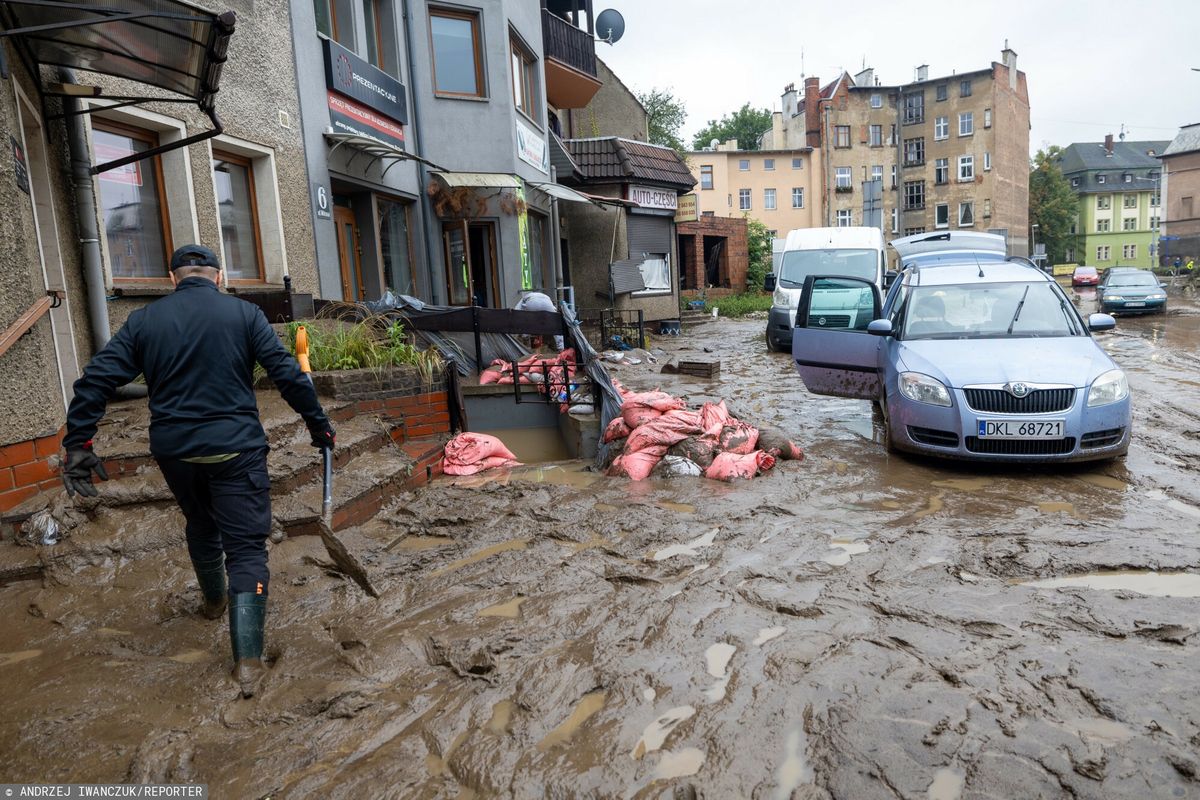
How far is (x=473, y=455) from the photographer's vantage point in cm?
706

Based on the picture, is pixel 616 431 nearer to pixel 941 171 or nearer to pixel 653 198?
pixel 653 198

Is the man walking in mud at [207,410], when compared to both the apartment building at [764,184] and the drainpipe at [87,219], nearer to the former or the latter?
the drainpipe at [87,219]

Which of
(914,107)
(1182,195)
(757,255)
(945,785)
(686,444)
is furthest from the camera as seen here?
(1182,195)

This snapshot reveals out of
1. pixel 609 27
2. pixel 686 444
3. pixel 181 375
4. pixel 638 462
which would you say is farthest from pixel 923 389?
pixel 609 27

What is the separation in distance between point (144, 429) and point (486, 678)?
139 inches

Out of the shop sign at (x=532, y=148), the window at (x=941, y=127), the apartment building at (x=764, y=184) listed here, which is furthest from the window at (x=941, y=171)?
the shop sign at (x=532, y=148)

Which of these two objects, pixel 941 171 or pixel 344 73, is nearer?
pixel 344 73

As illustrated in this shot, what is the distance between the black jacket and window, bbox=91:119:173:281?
422cm

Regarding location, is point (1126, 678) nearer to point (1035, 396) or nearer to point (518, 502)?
point (1035, 396)

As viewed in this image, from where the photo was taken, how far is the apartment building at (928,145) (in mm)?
51469

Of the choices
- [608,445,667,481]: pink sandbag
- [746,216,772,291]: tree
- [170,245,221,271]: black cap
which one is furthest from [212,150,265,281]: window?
[746,216,772,291]: tree

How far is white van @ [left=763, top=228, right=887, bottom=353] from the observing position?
15211 millimetres

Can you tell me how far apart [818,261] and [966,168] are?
144 feet

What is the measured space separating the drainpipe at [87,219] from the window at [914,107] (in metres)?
57.4
